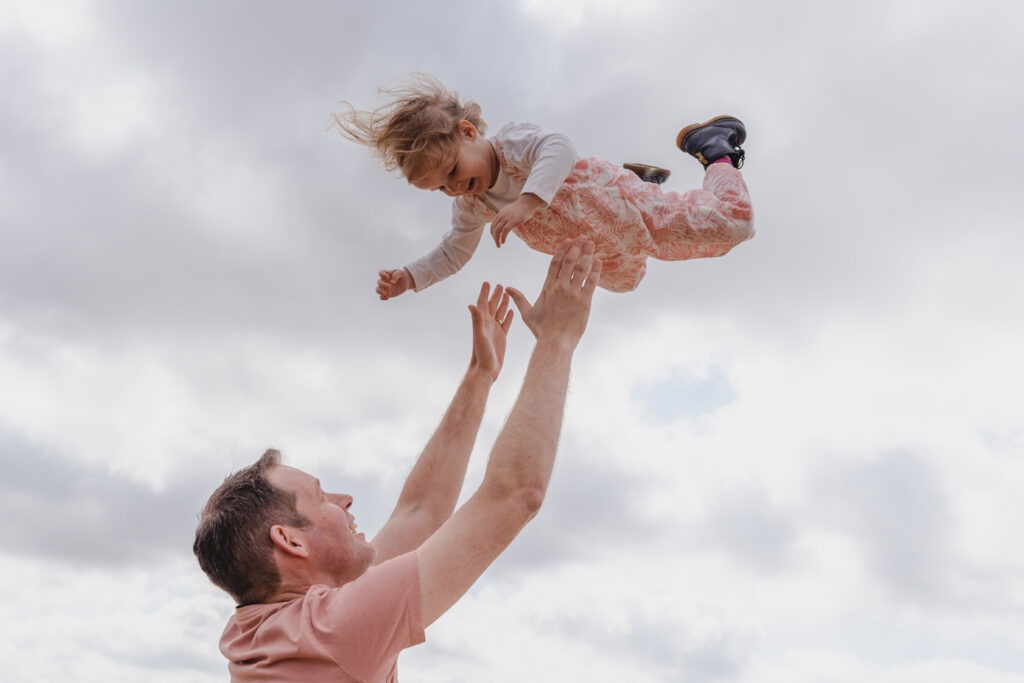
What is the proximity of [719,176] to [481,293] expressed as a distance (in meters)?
1.62

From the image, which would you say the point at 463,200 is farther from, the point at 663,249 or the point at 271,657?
the point at 271,657

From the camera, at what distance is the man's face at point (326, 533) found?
4641 mm

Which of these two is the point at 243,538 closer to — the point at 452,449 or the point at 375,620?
the point at 375,620

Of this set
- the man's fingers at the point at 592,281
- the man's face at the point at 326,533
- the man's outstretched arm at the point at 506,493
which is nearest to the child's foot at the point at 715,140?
the man's fingers at the point at 592,281

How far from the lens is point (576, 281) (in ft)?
15.3

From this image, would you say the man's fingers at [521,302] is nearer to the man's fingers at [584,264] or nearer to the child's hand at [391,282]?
the man's fingers at [584,264]

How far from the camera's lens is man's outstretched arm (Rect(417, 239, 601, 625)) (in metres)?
4.05

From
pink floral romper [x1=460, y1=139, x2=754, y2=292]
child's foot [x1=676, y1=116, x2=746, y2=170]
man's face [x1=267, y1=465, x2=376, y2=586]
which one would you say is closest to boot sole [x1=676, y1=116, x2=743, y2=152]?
child's foot [x1=676, y1=116, x2=746, y2=170]

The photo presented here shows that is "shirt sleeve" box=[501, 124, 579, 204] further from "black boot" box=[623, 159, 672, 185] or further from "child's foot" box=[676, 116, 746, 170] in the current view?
"child's foot" box=[676, 116, 746, 170]

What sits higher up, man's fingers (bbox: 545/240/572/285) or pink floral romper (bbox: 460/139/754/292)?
pink floral romper (bbox: 460/139/754/292)

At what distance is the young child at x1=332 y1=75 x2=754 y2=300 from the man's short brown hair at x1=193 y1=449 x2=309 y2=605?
1.69m

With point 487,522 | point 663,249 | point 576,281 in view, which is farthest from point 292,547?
point 663,249

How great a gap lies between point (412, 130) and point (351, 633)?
263 centimetres

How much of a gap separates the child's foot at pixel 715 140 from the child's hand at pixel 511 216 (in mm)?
1690
